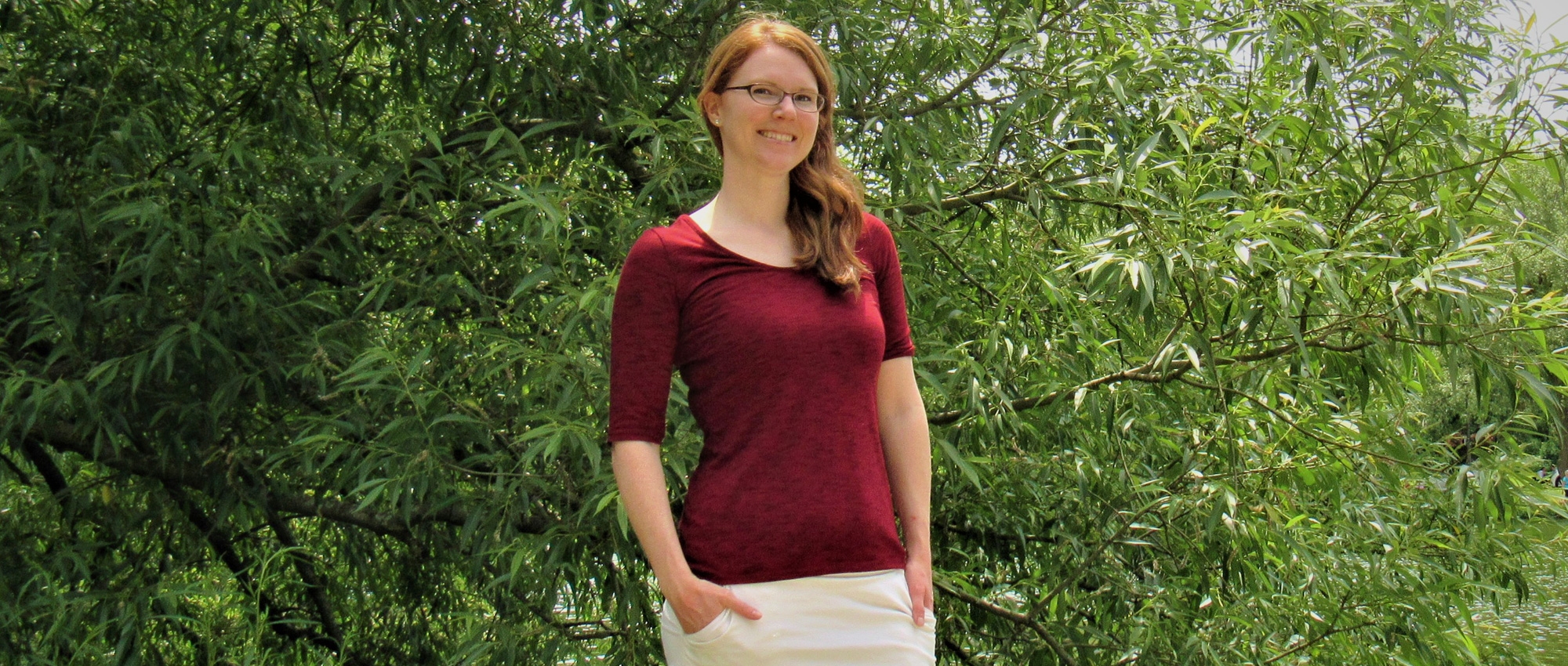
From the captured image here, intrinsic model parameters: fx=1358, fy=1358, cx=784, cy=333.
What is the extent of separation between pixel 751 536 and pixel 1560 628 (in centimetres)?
1027

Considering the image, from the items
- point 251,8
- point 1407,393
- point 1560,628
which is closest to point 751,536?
point 251,8

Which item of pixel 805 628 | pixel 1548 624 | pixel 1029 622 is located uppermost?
pixel 805 628

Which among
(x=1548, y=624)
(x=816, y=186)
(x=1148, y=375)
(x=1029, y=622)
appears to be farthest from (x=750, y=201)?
(x=1548, y=624)

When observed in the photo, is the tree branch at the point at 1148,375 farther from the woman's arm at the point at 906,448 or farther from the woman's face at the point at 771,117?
the woman's face at the point at 771,117

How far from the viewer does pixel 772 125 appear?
1.45m

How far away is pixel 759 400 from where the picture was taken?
4.46 ft

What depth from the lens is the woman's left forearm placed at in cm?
150

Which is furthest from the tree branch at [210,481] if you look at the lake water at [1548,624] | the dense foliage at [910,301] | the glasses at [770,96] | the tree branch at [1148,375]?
the lake water at [1548,624]

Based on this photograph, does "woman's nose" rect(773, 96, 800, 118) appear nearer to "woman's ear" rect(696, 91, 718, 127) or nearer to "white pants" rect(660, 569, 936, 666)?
"woman's ear" rect(696, 91, 718, 127)

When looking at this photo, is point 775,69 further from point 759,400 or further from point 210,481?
point 210,481

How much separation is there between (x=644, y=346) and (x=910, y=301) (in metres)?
1.34

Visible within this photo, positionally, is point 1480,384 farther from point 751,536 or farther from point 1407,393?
point 751,536

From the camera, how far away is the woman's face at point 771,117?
1.45m

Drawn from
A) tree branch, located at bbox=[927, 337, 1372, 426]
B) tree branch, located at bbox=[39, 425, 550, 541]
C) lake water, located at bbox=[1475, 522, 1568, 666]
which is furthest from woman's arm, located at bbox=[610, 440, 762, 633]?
lake water, located at bbox=[1475, 522, 1568, 666]
